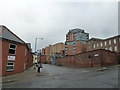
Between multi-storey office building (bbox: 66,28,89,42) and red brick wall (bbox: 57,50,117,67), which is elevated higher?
multi-storey office building (bbox: 66,28,89,42)

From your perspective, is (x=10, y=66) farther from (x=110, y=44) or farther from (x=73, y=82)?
(x=110, y=44)

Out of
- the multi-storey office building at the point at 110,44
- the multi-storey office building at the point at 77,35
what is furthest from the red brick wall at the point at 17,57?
the multi-storey office building at the point at 77,35

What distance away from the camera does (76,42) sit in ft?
288

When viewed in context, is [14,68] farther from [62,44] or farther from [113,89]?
[62,44]

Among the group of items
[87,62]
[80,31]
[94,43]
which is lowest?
[87,62]

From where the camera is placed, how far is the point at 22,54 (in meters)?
20.7

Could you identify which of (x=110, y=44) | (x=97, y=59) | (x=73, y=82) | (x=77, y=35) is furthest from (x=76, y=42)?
(x=73, y=82)

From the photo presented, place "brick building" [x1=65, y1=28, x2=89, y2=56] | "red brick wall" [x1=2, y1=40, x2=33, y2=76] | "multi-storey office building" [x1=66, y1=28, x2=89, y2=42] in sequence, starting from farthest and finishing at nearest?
"multi-storey office building" [x1=66, y1=28, x2=89, y2=42] → "brick building" [x1=65, y1=28, x2=89, y2=56] → "red brick wall" [x1=2, y1=40, x2=33, y2=76]

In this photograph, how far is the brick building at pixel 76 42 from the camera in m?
85.2

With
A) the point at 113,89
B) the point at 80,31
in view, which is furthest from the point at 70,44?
the point at 113,89

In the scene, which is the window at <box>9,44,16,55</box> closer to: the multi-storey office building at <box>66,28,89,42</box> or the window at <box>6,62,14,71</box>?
the window at <box>6,62,14,71</box>

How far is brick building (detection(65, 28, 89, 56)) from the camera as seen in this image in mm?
85194

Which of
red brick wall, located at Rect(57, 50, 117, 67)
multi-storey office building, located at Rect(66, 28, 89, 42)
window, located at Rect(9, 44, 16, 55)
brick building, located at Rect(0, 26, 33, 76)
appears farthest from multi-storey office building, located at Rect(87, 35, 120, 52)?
window, located at Rect(9, 44, 16, 55)

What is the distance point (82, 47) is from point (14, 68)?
70089 mm
